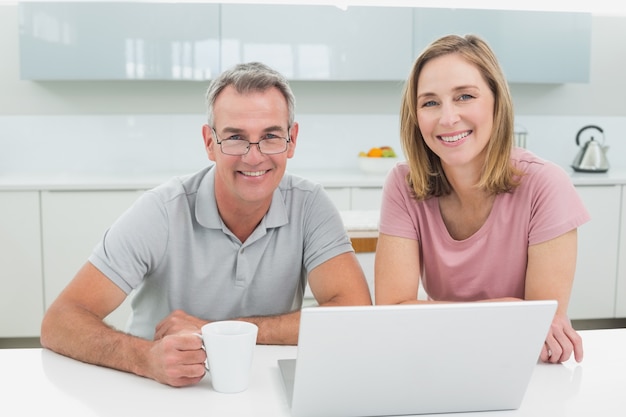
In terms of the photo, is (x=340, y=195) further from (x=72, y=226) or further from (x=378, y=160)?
(x=72, y=226)

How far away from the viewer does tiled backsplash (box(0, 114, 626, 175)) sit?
4273 mm

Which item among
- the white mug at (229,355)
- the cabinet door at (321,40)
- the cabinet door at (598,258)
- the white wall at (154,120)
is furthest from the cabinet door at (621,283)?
the white mug at (229,355)

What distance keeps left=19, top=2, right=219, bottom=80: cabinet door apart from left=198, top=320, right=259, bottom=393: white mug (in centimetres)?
298

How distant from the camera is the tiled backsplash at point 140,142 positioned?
4273 millimetres

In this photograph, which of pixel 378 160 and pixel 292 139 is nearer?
pixel 292 139

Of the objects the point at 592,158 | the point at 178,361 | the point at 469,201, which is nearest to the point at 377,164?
the point at 592,158

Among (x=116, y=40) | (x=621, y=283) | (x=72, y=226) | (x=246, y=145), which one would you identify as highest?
(x=116, y=40)

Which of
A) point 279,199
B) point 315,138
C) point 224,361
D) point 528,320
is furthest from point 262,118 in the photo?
point 315,138

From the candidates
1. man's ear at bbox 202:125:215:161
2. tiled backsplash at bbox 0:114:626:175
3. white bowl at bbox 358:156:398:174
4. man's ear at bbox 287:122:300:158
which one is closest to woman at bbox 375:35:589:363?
man's ear at bbox 287:122:300:158

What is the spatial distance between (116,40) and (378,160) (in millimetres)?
1597

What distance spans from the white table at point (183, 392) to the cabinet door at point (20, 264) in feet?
8.12

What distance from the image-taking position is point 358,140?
4543 millimetres

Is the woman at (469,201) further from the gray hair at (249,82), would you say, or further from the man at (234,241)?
the gray hair at (249,82)

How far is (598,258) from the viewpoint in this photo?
415 cm
